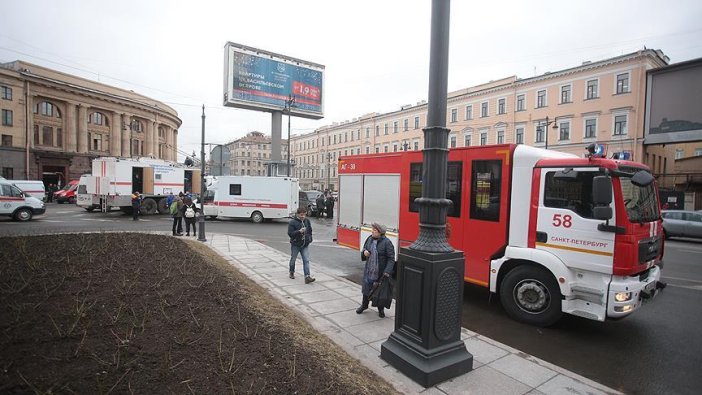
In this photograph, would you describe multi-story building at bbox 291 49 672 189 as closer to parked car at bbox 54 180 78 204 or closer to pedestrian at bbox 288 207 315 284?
pedestrian at bbox 288 207 315 284

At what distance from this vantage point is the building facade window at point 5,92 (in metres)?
43.5

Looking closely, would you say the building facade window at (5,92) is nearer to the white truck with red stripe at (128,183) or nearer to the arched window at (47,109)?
the arched window at (47,109)

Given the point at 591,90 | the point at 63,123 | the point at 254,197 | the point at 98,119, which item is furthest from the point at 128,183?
the point at 591,90

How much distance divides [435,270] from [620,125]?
42250 mm

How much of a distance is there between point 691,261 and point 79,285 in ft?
55.9

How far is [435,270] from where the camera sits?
151 inches

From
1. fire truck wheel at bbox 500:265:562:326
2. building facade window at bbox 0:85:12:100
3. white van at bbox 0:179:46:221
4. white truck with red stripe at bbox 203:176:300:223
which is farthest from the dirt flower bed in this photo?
building facade window at bbox 0:85:12:100

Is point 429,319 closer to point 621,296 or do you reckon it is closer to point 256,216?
point 621,296

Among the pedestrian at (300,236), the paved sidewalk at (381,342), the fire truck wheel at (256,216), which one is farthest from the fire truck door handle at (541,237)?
the fire truck wheel at (256,216)

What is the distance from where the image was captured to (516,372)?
4160 millimetres

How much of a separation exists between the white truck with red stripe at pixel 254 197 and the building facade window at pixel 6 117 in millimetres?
41136

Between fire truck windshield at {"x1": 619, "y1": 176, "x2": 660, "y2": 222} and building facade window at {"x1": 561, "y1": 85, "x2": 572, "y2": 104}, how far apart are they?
4123 centimetres

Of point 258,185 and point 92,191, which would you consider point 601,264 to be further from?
point 92,191

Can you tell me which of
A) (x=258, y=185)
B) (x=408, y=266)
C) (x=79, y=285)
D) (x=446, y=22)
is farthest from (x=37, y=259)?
(x=258, y=185)
